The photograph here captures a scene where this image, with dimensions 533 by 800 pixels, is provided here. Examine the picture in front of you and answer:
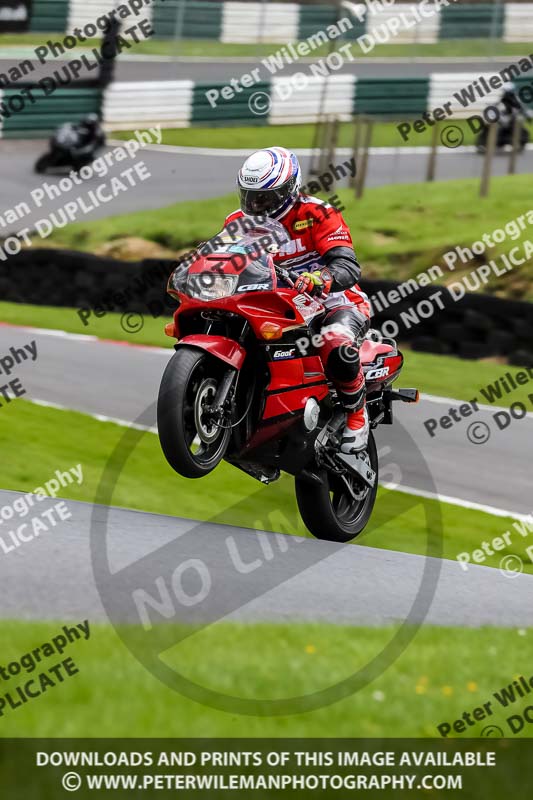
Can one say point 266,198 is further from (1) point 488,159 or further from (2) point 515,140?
(2) point 515,140

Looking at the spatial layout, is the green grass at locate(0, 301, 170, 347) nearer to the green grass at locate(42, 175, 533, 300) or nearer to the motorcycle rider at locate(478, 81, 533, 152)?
the green grass at locate(42, 175, 533, 300)

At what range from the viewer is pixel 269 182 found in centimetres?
629

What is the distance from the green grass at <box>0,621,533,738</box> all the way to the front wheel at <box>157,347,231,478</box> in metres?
1.12

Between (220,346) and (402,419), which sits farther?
(402,419)

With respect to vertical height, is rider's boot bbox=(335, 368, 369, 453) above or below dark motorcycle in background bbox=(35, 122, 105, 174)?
above

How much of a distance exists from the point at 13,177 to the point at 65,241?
341 cm

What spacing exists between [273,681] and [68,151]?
62.7 ft

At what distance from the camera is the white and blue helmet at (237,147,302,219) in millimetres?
6293

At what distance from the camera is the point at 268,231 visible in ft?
20.4

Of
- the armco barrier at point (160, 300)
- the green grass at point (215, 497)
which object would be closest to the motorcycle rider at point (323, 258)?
the green grass at point (215, 497)

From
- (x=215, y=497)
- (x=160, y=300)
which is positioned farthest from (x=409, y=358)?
(x=215, y=497)
